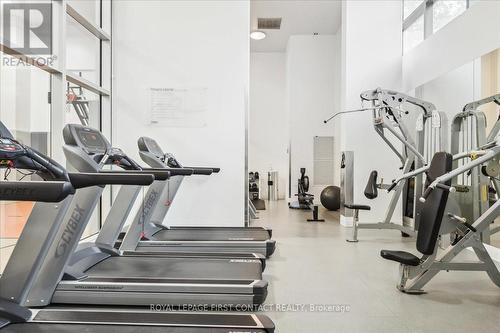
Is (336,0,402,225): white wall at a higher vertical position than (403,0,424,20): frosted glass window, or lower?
lower

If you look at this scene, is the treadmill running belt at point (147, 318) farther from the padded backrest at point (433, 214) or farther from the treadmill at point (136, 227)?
the padded backrest at point (433, 214)

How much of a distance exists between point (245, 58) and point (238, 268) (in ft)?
11.0

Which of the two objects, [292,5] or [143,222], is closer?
[143,222]

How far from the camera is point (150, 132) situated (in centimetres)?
518

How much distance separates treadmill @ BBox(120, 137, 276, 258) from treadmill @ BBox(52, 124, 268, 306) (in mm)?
840

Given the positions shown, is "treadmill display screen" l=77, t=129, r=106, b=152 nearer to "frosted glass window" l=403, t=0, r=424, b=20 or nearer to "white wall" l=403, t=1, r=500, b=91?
"white wall" l=403, t=1, r=500, b=91

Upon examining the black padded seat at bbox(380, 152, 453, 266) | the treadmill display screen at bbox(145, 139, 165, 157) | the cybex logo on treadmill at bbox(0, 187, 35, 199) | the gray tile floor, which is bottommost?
the gray tile floor

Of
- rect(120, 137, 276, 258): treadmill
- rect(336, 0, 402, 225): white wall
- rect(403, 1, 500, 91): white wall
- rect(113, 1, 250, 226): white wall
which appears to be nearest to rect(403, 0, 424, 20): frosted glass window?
rect(336, 0, 402, 225): white wall

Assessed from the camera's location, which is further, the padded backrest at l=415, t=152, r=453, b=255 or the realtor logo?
the realtor logo

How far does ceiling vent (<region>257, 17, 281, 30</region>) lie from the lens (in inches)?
311

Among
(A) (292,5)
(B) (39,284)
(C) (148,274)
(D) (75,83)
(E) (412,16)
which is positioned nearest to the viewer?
(B) (39,284)

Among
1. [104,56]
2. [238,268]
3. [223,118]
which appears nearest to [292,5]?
[223,118]

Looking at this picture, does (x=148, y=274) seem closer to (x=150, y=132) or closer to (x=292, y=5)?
(x=150, y=132)

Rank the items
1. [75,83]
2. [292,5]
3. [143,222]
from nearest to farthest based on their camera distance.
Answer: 1. [143,222]
2. [75,83]
3. [292,5]
